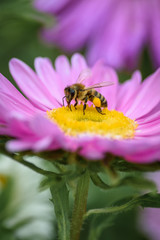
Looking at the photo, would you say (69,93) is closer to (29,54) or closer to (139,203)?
(139,203)

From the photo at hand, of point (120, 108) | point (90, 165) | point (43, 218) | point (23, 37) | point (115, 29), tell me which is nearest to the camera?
point (90, 165)

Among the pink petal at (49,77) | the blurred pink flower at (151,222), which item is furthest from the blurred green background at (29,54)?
the pink petal at (49,77)

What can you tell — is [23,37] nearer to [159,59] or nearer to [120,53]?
[120,53]

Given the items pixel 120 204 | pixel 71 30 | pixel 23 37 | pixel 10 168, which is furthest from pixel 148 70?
pixel 120 204

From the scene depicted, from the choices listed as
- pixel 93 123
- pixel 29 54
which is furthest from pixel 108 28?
pixel 93 123

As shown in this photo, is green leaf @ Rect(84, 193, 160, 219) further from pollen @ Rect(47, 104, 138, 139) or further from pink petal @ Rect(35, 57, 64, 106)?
pink petal @ Rect(35, 57, 64, 106)
